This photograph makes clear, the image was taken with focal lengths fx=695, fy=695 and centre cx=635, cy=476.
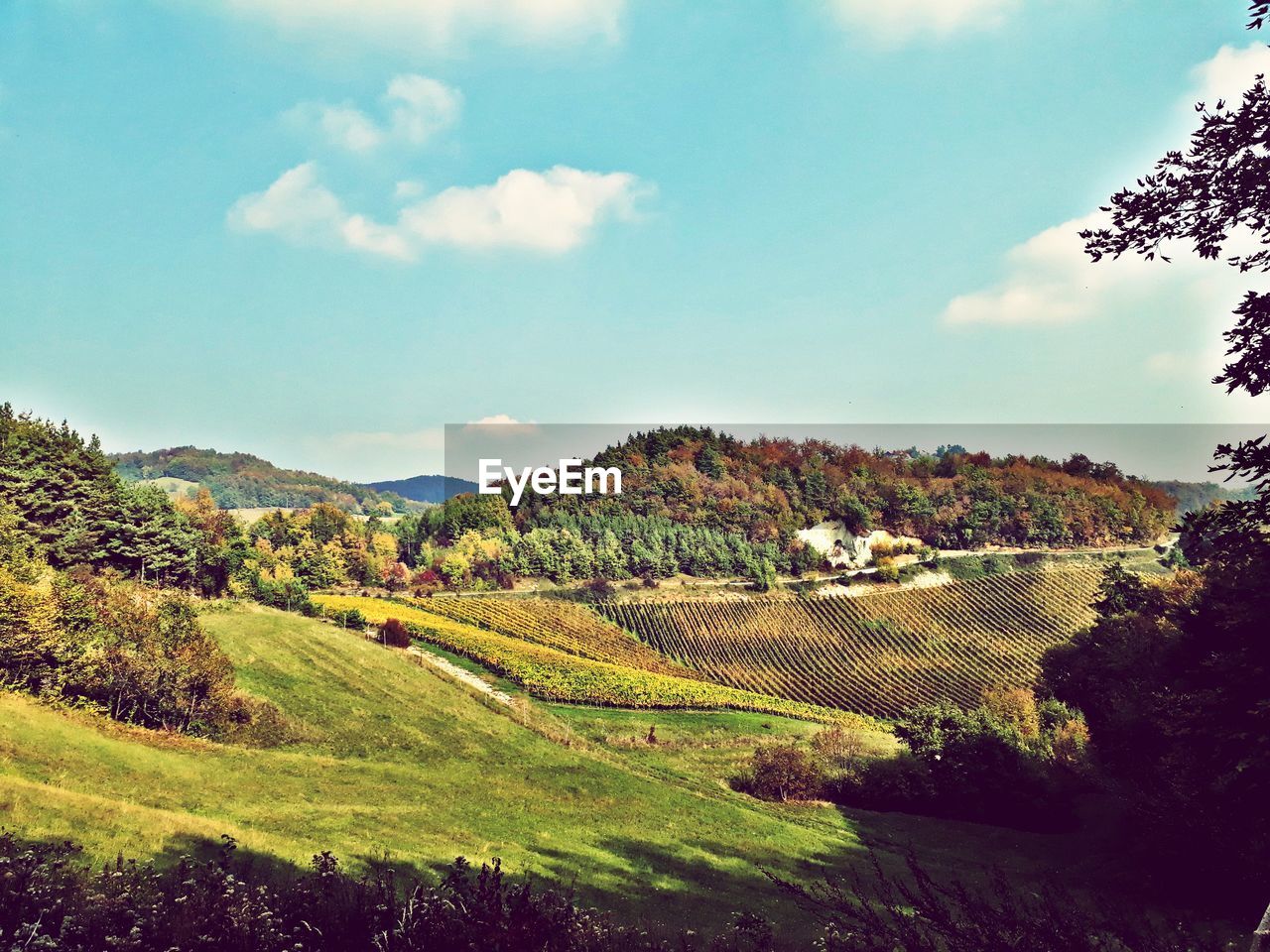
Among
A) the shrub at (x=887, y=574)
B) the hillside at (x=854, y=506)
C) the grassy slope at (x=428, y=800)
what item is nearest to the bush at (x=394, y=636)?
the grassy slope at (x=428, y=800)

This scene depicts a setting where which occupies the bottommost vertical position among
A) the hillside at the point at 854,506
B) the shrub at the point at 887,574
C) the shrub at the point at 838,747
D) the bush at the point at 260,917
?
the shrub at the point at 838,747

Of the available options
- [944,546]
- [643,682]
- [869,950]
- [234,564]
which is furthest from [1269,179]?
[944,546]

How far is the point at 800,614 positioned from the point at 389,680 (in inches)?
2260

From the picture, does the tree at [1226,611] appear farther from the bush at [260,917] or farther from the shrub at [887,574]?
the shrub at [887,574]

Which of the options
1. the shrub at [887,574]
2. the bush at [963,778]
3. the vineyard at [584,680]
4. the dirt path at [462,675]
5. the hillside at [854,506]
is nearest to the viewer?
the bush at [963,778]

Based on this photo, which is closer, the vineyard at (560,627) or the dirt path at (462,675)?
the dirt path at (462,675)

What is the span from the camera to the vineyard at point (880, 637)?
2352 inches

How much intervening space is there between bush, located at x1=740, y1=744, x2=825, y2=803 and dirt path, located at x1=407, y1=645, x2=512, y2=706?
14321 millimetres

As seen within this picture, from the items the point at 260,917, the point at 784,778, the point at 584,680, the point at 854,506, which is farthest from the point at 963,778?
the point at 854,506

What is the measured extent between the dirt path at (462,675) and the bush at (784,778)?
47.0 ft

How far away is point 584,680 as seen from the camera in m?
47.3

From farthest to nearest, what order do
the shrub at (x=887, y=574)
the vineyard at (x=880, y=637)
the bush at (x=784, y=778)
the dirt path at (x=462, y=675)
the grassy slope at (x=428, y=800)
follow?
the shrub at (x=887, y=574)
the vineyard at (x=880, y=637)
the dirt path at (x=462, y=675)
the bush at (x=784, y=778)
the grassy slope at (x=428, y=800)

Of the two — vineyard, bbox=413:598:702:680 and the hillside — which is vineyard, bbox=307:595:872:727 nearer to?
vineyard, bbox=413:598:702:680

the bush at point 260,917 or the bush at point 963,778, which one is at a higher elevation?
the bush at point 260,917
